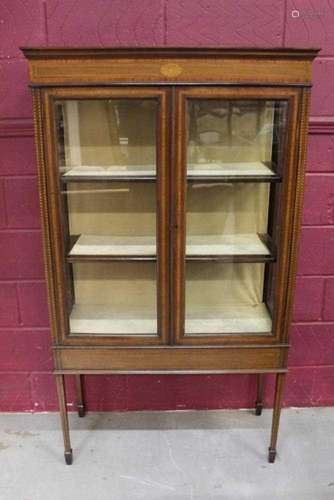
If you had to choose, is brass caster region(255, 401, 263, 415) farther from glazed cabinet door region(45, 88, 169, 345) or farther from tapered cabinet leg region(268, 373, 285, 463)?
glazed cabinet door region(45, 88, 169, 345)

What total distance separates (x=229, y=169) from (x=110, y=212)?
514 millimetres

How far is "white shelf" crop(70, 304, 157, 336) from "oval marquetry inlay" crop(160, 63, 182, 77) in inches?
36.8

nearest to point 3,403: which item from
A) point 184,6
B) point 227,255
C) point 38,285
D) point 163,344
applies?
point 38,285

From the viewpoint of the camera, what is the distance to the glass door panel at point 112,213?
5.65 ft

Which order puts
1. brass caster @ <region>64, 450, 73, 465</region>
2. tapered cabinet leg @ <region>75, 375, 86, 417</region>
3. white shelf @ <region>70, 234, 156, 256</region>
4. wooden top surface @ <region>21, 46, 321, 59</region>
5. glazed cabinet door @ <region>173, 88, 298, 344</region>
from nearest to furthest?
1. wooden top surface @ <region>21, 46, 321, 59</region>
2. glazed cabinet door @ <region>173, 88, 298, 344</region>
3. white shelf @ <region>70, 234, 156, 256</region>
4. brass caster @ <region>64, 450, 73, 465</region>
5. tapered cabinet leg @ <region>75, 375, 86, 417</region>

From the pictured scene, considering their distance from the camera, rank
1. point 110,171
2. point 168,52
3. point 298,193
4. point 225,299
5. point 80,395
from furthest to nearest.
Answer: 1. point 80,395
2. point 225,299
3. point 110,171
4. point 298,193
5. point 168,52

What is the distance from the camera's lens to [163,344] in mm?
1838

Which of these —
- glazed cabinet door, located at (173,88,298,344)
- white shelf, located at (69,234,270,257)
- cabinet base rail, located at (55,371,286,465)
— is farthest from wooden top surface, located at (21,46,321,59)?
cabinet base rail, located at (55,371,286,465)

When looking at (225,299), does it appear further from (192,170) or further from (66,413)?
(66,413)

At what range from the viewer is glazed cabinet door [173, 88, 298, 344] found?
Answer: 65.3 inches

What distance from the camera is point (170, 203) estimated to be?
5.56 ft

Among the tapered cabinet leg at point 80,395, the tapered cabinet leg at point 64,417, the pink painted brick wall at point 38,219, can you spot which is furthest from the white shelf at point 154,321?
the tapered cabinet leg at point 80,395

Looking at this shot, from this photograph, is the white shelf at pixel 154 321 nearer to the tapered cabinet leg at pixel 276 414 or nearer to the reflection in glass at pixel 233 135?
the tapered cabinet leg at pixel 276 414

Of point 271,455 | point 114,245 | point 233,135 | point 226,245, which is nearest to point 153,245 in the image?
point 114,245
